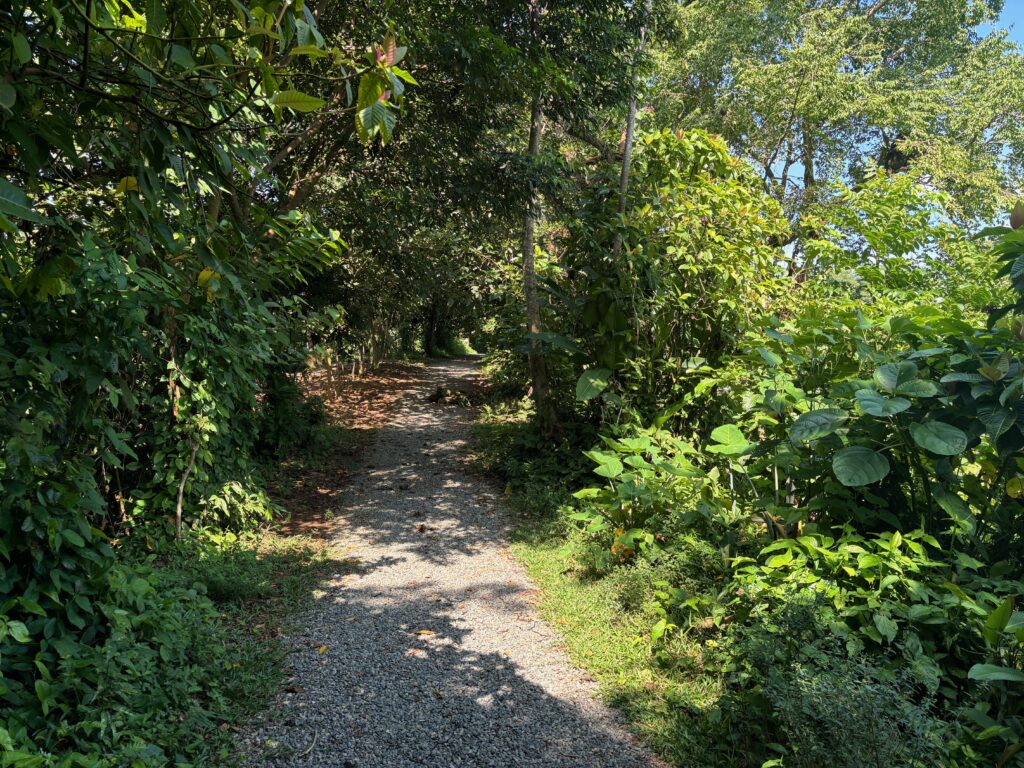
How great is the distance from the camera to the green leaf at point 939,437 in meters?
2.49

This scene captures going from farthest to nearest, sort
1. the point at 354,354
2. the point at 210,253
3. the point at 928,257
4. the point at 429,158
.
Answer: the point at 354,354 → the point at 429,158 → the point at 928,257 → the point at 210,253

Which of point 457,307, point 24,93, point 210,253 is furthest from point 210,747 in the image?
point 457,307

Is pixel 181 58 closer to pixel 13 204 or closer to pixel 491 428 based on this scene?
pixel 13 204

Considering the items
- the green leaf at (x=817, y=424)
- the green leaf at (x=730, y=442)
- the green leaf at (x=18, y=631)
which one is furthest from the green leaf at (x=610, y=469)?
the green leaf at (x=18, y=631)

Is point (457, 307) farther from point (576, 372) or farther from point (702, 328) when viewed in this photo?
point (702, 328)

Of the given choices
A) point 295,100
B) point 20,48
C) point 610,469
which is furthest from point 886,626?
point 20,48

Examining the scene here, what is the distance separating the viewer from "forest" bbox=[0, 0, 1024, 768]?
2.11 m

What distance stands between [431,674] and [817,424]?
2546 mm

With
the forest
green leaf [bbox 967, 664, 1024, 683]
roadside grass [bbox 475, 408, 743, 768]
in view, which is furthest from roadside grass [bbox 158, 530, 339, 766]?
green leaf [bbox 967, 664, 1024, 683]

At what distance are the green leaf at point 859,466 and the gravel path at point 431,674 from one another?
64.0 inches

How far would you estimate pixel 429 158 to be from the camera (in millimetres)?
6570

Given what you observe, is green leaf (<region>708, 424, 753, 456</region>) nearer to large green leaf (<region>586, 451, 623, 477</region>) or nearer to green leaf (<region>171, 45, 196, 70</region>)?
large green leaf (<region>586, 451, 623, 477</region>)

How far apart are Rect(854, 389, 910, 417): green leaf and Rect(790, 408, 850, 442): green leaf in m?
0.18

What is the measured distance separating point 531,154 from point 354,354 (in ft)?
26.2
